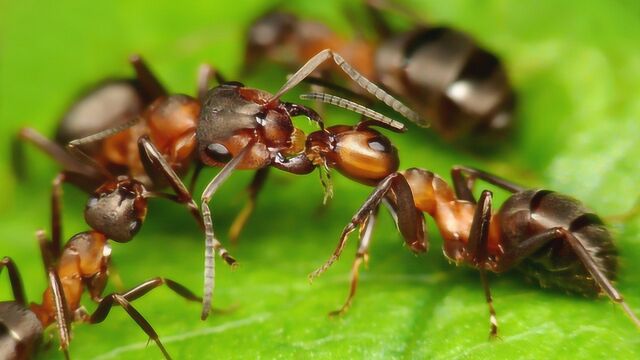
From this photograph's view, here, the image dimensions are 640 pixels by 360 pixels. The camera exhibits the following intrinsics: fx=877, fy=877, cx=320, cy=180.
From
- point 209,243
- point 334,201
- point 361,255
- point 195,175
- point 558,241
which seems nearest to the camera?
point 558,241

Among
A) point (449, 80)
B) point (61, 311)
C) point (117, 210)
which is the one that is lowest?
point (61, 311)

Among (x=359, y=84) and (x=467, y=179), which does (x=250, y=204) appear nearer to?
(x=359, y=84)

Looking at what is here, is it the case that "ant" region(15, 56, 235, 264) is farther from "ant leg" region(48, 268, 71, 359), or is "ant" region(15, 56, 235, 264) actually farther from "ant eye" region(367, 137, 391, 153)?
"ant eye" region(367, 137, 391, 153)

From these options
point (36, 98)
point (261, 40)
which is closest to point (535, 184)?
point (261, 40)

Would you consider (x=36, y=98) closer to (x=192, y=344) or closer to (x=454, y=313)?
(x=192, y=344)

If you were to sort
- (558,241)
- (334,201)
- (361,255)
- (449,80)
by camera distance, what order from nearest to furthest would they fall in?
(558,241) → (361,255) → (334,201) → (449,80)

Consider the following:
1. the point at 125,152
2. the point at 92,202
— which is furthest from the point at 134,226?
the point at 125,152

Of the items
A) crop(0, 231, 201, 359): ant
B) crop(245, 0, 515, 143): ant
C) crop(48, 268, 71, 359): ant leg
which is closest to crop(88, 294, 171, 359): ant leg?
crop(0, 231, 201, 359): ant
